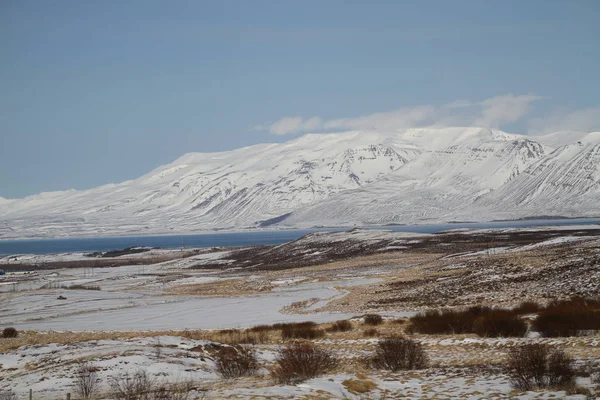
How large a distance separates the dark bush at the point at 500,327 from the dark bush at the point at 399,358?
4.63 metres

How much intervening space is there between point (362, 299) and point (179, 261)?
80757 mm

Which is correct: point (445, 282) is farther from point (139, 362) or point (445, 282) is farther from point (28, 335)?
point (139, 362)

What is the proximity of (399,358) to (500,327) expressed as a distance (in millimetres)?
6015

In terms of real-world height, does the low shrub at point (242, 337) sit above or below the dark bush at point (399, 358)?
below

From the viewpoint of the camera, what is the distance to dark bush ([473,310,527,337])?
19816mm

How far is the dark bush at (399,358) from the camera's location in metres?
15.7

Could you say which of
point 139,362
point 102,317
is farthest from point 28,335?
point 139,362

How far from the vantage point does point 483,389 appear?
12.1 m

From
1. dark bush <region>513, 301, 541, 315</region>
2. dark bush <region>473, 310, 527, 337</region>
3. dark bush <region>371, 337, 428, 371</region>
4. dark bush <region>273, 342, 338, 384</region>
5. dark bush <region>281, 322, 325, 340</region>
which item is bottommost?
dark bush <region>281, 322, 325, 340</region>

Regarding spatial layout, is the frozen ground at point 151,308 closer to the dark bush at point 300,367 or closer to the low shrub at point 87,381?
the dark bush at point 300,367

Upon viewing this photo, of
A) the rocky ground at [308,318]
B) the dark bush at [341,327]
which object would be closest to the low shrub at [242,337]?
the rocky ground at [308,318]

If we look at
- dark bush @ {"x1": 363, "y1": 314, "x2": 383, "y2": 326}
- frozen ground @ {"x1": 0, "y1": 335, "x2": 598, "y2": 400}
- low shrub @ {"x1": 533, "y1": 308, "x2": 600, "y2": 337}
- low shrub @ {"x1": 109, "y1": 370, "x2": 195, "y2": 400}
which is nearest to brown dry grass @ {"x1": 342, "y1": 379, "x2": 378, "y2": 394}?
frozen ground @ {"x1": 0, "y1": 335, "x2": 598, "y2": 400}

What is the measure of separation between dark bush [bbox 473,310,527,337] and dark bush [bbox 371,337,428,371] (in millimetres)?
4628

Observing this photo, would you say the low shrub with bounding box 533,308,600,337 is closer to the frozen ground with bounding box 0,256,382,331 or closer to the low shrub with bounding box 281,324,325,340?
the low shrub with bounding box 281,324,325,340
